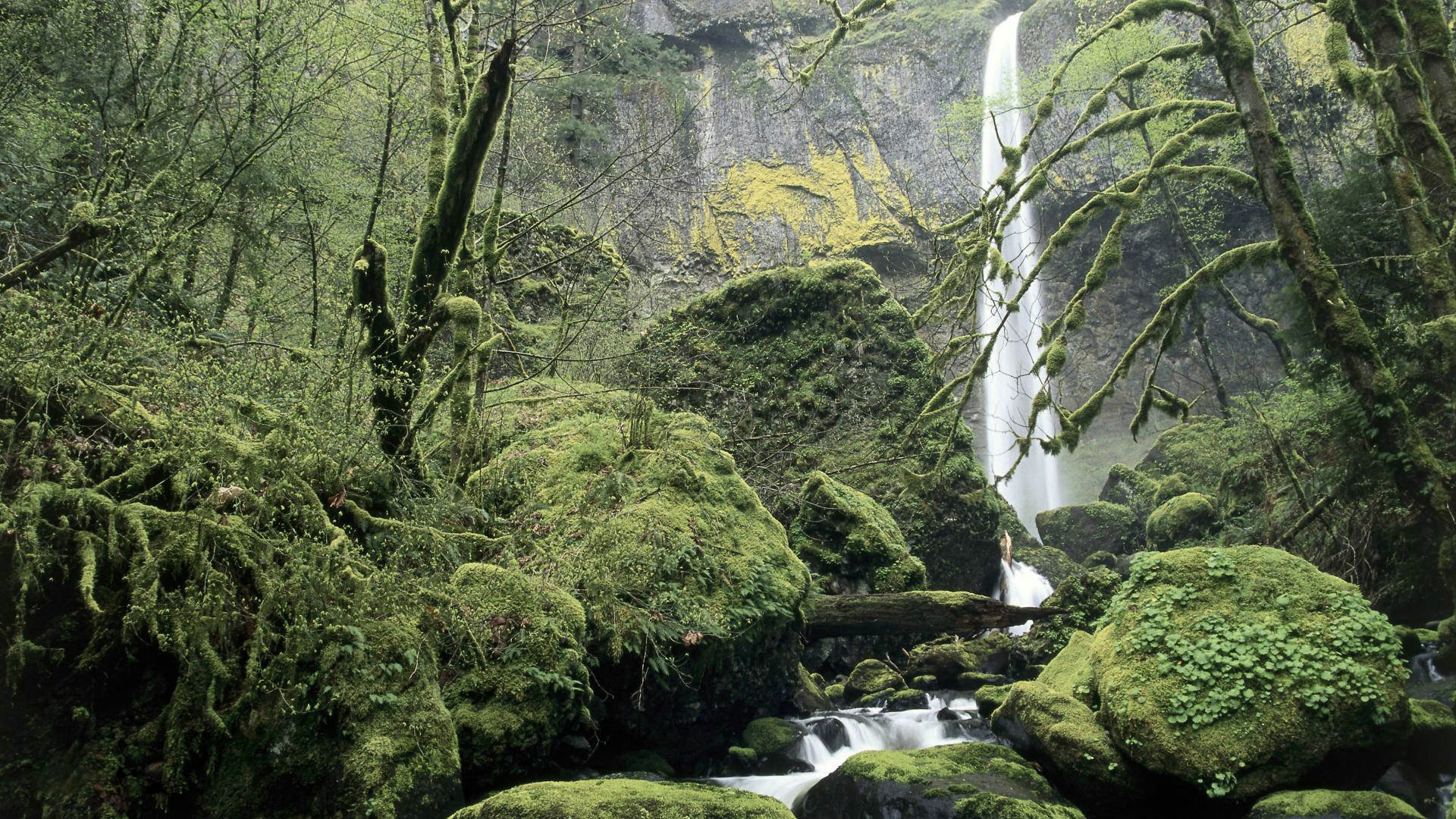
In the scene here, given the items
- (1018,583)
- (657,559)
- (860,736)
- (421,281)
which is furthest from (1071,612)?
(421,281)

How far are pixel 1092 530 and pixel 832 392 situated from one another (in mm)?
9319

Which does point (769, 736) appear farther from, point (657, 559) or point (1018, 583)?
point (1018, 583)

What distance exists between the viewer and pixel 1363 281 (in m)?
8.46

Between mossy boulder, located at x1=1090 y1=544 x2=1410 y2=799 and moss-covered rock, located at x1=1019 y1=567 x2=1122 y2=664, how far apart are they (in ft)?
12.1

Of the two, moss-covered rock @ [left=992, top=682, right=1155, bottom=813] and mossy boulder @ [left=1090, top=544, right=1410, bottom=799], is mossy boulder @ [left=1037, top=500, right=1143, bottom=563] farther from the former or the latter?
moss-covered rock @ [left=992, top=682, right=1155, bottom=813]

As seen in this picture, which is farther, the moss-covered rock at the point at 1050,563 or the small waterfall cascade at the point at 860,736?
the moss-covered rock at the point at 1050,563

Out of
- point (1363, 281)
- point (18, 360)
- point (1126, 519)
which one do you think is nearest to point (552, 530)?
point (18, 360)

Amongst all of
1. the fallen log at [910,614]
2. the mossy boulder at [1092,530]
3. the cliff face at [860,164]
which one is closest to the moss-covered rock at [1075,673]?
the fallen log at [910,614]

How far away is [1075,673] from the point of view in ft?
23.1

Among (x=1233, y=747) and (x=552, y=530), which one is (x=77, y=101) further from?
(x=1233, y=747)

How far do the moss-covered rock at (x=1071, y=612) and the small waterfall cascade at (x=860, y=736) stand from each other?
1.67m

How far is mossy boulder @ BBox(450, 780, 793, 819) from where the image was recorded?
4.19 m

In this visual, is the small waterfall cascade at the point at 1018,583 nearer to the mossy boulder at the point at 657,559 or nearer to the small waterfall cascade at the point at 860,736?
the small waterfall cascade at the point at 860,736

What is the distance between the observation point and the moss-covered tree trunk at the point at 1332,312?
6.42m
